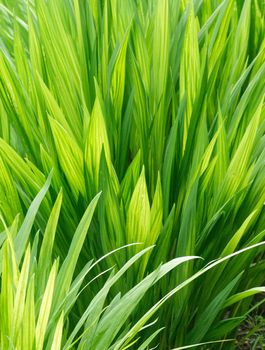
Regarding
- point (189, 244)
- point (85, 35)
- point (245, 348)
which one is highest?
point (85, 35)

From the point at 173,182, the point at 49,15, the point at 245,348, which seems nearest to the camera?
the point at 173,182

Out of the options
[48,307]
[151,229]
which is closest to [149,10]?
[151,229]

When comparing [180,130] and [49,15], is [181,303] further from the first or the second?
[49,15]

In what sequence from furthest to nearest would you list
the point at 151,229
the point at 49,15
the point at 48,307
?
1. the point at 49,15
2. the point at 151,229
3. the point at 48,307

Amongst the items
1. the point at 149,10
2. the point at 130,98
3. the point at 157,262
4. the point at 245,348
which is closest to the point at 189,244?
the point at 157,262

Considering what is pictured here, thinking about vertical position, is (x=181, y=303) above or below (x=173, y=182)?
below

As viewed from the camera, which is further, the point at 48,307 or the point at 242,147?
the point at 242,147
